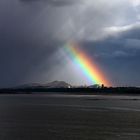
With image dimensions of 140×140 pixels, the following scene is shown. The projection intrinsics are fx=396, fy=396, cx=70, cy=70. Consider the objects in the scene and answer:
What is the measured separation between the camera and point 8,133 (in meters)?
55.8

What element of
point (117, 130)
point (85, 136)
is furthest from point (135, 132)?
point (85, 136)

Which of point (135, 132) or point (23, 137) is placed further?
point (135, 132)

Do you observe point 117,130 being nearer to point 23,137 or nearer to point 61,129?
point 61,129

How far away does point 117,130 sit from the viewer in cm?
6141

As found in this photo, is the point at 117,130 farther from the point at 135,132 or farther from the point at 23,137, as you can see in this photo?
the point at 23,137

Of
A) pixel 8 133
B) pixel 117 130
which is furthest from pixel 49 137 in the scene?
pixel 117 130

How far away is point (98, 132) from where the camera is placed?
193 feet

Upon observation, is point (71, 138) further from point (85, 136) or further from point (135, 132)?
point (135, 132)

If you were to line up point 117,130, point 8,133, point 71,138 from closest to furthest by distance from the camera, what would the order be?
point 71,138
point 8,133
point 117,130

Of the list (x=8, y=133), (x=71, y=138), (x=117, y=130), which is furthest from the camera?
(x=117, y=130)

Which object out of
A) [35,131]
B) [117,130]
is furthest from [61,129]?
[117,130]

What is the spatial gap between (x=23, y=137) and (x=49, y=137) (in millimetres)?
3457

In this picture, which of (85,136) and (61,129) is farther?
(61,129)

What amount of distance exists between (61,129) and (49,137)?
1035cm
